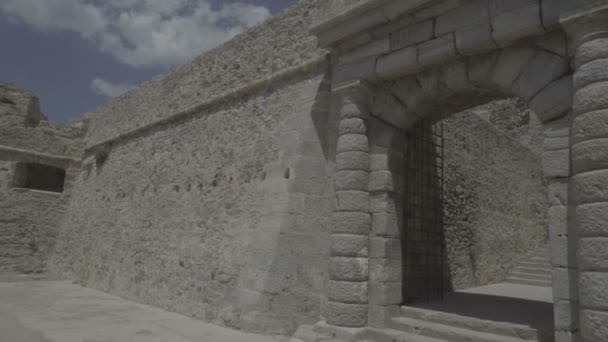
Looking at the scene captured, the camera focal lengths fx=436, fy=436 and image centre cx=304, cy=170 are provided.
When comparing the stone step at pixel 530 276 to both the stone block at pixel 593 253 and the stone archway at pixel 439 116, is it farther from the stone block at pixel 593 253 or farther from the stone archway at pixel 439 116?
the stone block at pixel 593 253

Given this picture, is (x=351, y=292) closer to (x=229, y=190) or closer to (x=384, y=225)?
(x=384, y=225)

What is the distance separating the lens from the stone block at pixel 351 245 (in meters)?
4.74

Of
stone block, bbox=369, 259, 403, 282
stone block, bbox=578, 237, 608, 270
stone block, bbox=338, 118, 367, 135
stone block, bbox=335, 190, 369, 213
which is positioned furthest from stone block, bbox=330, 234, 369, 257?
stone block, bbox=578, 237, 608, 270

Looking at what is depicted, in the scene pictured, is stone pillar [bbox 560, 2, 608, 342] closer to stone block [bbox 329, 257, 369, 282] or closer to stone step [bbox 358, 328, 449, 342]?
A: stone step [bbox 358, 328, 449, 342]

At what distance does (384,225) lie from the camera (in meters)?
4.80

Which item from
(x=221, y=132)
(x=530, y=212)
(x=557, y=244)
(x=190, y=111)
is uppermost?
(x=190, y=111)

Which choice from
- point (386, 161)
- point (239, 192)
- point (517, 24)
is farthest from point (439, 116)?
point (239, 192)

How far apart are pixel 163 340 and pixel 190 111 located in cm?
459

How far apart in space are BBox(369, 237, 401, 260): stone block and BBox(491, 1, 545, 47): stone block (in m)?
2.29

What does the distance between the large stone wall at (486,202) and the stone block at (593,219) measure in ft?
14.6

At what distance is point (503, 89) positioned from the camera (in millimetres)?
4340

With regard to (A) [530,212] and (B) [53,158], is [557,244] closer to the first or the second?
(A) [530,212]

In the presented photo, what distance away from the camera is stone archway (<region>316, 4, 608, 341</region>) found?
329 centimetres

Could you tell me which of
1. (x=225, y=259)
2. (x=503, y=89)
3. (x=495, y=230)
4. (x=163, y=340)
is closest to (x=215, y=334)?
(x=163, y=340)
